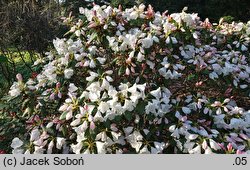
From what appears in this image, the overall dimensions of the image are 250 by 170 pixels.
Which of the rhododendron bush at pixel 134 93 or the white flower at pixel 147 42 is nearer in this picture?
the rhododendron bush at pixel 134 93

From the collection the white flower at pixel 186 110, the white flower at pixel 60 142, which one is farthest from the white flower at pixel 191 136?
the white flower at pixel 60 142

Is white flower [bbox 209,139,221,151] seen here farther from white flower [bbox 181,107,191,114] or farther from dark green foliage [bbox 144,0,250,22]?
dark green foliage [bbox 144,0,250,22]

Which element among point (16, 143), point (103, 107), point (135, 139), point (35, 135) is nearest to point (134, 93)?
point (103, 107)

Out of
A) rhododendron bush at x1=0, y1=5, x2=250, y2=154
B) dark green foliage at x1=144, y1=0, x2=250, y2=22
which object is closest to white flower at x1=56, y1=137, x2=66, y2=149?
rhododendron bush at x1=0, y1=5, x2=250, y2=154

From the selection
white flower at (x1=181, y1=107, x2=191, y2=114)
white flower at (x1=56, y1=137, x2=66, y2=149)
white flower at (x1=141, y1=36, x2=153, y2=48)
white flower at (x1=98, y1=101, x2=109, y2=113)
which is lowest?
white flower at (x1=56, y1=137, x2=66, y2=149)

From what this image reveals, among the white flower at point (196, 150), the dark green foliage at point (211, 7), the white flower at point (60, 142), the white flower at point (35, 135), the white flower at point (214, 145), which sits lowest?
the white flower at point (196, 150)

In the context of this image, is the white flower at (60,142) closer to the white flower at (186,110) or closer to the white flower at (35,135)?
the white flower at (35,135)

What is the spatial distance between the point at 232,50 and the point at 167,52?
0.96 metres

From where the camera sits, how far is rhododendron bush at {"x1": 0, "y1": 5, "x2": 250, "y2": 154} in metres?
3.15

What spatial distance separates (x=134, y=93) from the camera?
3.09 metres

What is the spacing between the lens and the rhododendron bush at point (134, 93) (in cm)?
315

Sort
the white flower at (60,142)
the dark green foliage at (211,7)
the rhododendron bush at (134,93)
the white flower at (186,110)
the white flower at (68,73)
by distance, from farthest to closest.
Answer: the dark green foliage at (211,7) → the white flower at (68,73) → the white flower at (186,110) → the white flower at (60,142) → the rhododendron bush at (134,93)

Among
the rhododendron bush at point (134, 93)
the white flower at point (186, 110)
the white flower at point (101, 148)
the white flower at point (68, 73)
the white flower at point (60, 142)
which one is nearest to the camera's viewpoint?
the white flower at point (101, 148)

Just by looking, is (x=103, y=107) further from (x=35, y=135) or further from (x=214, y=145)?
(x=214, y=145)
